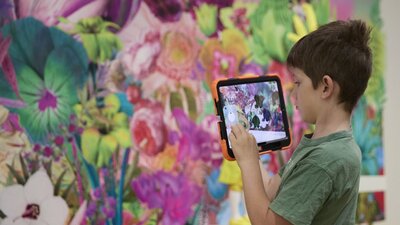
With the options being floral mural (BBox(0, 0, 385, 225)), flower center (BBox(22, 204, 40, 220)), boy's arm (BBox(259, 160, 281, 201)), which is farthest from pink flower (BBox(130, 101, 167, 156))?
boy's arm (BBox(259, 160, 281, 201))

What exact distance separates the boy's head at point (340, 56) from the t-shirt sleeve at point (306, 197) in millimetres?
139

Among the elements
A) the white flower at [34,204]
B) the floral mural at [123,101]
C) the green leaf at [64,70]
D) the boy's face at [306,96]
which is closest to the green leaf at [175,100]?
the floral mural at [123,101]

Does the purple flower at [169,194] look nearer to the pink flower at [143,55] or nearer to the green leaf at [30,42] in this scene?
the pink flower at [143,55]

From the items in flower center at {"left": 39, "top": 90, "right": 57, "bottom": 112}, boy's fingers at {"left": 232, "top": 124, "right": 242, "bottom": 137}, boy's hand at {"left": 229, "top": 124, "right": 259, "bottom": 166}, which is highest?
flower center at {"left": 39, "top": 90, "right": 57, "bottom": 112}

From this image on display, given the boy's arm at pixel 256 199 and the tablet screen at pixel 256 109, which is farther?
the tablet screen at pixel 256 109

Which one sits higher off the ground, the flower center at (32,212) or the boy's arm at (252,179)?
the boy's arm at (252,179)

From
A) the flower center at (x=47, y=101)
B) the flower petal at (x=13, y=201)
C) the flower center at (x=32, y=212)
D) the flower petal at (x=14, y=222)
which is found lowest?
the flower petal at (x=14, y=222)

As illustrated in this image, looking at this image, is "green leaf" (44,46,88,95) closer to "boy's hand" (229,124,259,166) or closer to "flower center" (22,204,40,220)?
"flower center" (22,204,40,220)

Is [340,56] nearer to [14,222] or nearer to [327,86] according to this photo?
[327,86]

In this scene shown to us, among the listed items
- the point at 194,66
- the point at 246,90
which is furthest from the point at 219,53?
the point at 246,90

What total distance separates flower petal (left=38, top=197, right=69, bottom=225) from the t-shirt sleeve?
2.03 feet

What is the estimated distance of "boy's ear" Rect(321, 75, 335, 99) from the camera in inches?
33.8

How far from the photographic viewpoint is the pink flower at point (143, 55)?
1392 mm

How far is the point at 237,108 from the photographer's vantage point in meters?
0.96
